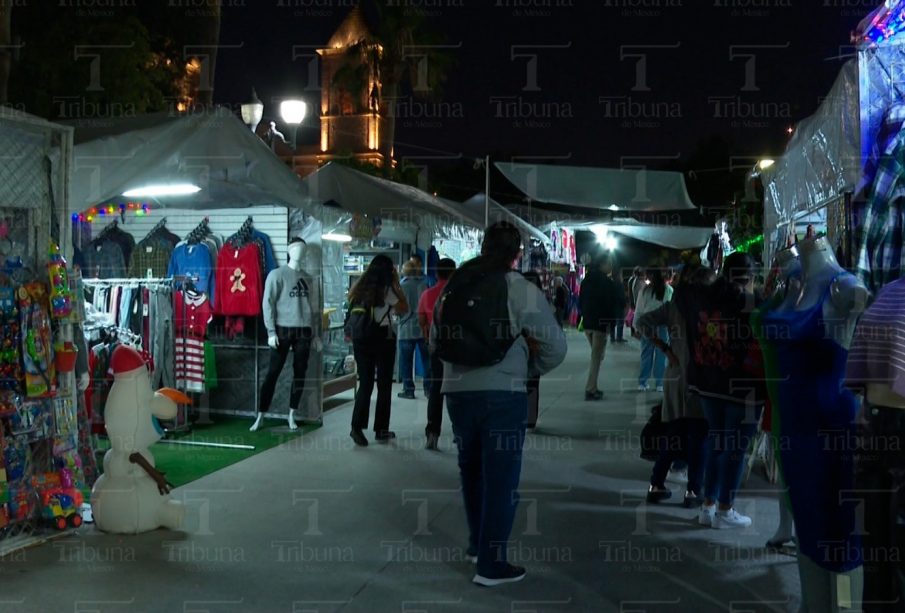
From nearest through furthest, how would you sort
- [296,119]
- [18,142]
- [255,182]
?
[18,142], [255,182], [296,119]

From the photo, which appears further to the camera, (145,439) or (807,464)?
(145,439)

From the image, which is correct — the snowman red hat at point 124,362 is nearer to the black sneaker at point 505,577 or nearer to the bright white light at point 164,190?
the black sneaker at point 505,577

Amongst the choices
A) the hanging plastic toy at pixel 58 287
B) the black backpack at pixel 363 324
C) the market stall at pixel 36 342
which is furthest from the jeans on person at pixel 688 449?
the hanging plastic toy at pixel 58 287

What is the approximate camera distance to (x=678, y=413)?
19.5ft

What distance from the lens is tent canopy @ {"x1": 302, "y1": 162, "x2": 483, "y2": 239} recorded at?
922 cm

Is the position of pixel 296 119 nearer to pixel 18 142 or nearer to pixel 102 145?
pixel 102 145

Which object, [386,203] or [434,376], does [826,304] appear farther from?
[386,203]

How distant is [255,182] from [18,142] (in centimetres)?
272

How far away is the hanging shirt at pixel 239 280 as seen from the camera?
908 cm

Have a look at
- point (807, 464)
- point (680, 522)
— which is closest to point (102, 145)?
point (680, 522)

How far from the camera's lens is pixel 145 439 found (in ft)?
18.2

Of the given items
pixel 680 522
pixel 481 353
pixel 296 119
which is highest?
pixel 296 119

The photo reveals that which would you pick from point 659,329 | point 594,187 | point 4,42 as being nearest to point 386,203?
point 659,329

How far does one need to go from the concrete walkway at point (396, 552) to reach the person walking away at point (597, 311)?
12.7 ft
